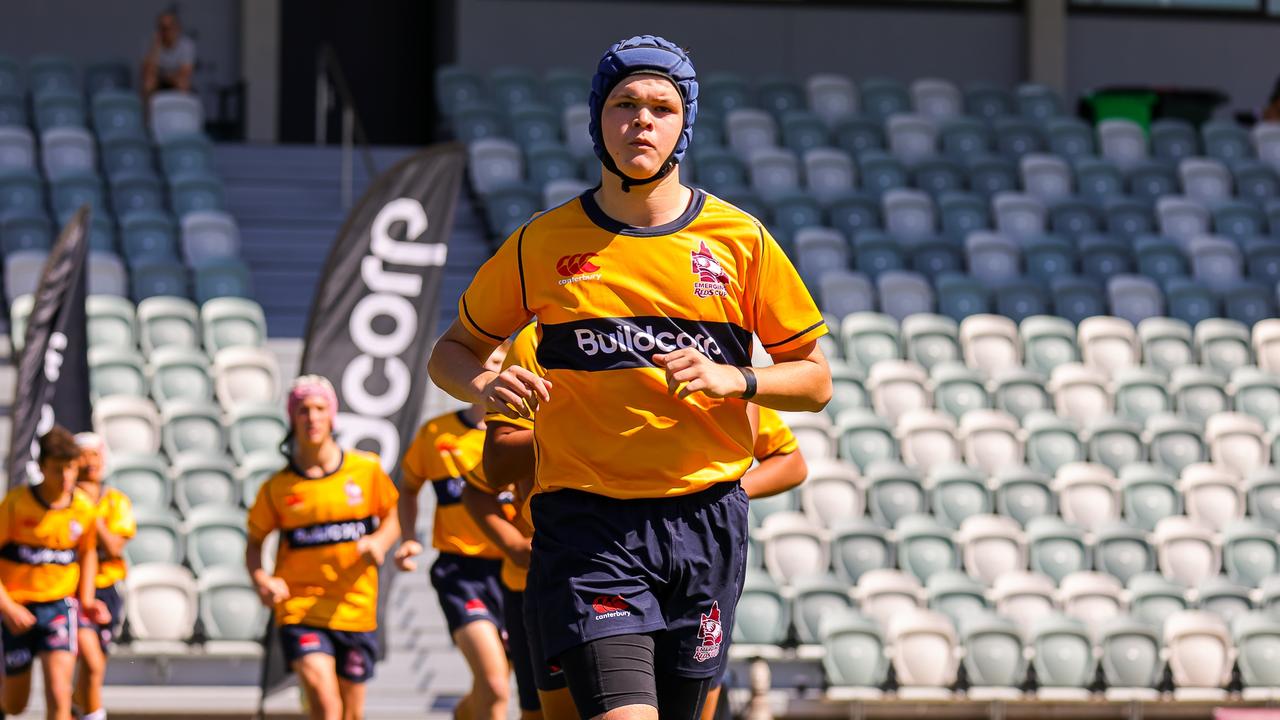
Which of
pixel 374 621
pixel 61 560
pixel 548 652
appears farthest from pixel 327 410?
pixel 548 652

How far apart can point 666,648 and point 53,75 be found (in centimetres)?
1411

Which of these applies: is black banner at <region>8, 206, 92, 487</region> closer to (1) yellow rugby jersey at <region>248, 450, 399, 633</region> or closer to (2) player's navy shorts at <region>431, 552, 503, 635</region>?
(1) yellow rugby jersey at <region>248, 450, 399, 633</region>

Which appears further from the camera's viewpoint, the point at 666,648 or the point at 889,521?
the point at 889,521

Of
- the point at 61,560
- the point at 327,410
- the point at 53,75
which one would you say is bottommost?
the point at 61,560

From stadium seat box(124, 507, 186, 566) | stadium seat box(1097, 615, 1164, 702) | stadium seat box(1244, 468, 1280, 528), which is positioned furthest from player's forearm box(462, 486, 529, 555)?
stadium seat box(1244, 468, 1280, 528)

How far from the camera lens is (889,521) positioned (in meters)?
12.1

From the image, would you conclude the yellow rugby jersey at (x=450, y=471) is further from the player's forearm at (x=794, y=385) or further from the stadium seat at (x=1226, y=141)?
the stadium seat at (x=1226, y=141)

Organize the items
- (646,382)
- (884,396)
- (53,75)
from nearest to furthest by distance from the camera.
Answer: (646,382) → (884,396) → (53,75)

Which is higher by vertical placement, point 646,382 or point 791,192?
point 791,192

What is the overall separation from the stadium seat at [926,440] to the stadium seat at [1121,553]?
3.93ft

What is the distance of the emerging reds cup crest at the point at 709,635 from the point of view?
13.0ft

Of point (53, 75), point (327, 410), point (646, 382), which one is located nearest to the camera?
point (646, 382)

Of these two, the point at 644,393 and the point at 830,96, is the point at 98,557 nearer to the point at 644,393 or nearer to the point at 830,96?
the point at 644,393

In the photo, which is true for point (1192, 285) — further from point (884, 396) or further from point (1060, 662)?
point (1060, 662)
